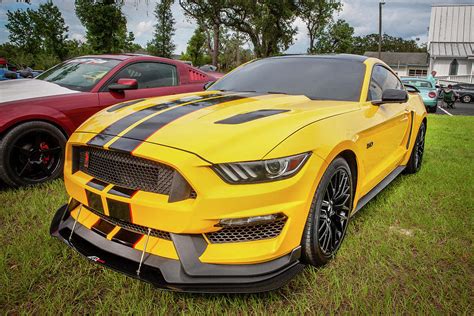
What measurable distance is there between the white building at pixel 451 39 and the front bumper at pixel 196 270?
4813 centimetres

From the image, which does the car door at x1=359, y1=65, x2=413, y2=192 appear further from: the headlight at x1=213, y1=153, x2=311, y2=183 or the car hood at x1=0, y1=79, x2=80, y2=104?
the car hood at x1=0, y1=79, x2=80, y2=104

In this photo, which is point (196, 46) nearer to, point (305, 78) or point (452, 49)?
point (452, 49)

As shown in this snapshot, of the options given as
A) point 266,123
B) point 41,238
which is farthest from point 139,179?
point 41,238

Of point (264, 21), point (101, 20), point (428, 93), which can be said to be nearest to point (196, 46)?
point (264, 21)

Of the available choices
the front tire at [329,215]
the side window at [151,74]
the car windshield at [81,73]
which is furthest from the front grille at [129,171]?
the side window at [151,74]

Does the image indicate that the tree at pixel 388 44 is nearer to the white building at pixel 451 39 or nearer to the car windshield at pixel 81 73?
the white building at pixel 451 39

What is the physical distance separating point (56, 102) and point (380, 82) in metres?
3.39

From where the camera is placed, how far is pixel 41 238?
2.57 m

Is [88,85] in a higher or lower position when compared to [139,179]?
higher

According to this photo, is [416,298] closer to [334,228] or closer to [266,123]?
[334,228]

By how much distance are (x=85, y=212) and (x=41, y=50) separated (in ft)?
183

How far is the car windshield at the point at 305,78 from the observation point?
2.97m

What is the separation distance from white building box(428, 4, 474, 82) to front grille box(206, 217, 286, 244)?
4805cm

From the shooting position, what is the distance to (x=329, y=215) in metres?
2.23
